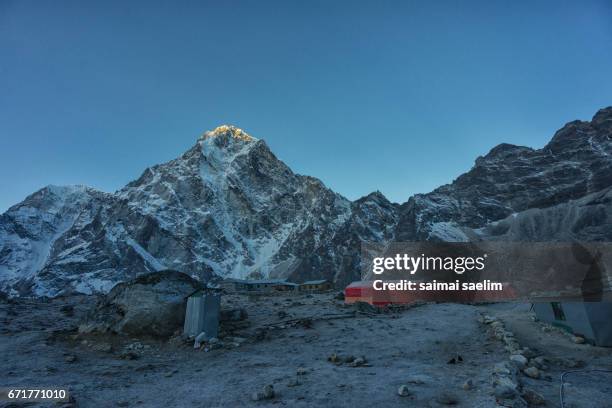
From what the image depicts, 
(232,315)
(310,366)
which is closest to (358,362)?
(310,366)

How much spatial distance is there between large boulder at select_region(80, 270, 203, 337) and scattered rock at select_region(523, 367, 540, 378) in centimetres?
1294

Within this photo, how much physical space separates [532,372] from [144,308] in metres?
14.3

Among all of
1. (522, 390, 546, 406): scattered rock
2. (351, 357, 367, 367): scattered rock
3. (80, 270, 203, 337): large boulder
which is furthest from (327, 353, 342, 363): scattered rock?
(80, 270, 203, 337): large boulder

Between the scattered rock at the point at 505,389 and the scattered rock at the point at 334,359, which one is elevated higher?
A: the scattered rock at the point at 505,389

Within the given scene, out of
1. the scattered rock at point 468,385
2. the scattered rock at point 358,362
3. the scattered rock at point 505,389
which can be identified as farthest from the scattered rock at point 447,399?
the scattered rock at point 358,362

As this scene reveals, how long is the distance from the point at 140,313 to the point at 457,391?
41.9 feet

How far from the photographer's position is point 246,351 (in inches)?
580

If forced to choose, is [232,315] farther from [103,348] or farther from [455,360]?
[455,360]

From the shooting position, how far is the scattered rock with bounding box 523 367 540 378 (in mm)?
10419

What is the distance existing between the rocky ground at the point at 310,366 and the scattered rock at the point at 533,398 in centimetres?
2

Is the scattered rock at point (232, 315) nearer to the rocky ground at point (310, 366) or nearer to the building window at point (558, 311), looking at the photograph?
the rocky ground at point (310, 366)

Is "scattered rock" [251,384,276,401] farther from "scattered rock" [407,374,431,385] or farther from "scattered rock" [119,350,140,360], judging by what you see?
"scattered rock" [119,350,140,360]

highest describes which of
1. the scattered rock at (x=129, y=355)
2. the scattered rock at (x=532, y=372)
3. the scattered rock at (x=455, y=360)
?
the scattered rock at (x=532, y=372)

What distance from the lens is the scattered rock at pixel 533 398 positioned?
839cm
